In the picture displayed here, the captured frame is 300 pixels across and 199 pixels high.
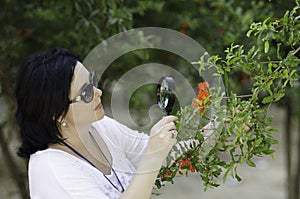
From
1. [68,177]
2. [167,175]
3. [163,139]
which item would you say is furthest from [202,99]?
[68,177]

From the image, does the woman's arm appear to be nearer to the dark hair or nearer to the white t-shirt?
the white t-shirt

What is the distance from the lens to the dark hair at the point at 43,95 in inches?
66.3

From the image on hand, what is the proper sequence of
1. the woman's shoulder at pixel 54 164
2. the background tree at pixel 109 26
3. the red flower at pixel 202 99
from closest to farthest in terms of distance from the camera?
the red flower at pixel 202 99
the woman's shoulder at pixel 54 164
the background tree at pixel 109 26

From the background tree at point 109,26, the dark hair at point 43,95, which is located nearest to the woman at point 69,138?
the dark hair at point 43,95

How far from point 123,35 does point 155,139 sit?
4.28 feet

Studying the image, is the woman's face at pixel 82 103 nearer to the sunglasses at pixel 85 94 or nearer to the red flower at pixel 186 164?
the sunglasses at pixel 85 94

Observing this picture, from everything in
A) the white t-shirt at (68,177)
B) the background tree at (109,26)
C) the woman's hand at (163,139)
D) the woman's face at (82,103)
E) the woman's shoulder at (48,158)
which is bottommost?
the white t-shirt at (68,177)

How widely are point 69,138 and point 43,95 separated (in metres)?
0.18

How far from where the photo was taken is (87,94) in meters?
1.69

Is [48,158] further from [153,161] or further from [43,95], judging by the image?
[153,161]

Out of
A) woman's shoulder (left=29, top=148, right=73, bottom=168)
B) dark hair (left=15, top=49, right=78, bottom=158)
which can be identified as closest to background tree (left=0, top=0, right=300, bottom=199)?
dark hair (left=15, top=49, right=78, bottom=158)

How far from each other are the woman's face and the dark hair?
0.02m

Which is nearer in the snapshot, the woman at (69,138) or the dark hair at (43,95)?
the woman at (69,138)

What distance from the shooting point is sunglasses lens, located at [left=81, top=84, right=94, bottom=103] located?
5.55 ft
